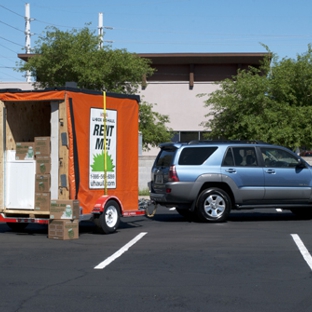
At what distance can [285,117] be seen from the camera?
30203 mm

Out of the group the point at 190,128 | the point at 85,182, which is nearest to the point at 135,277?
the point at 85,182

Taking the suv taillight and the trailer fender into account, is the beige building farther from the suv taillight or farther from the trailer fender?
the trailer fender

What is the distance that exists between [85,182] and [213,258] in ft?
12.1

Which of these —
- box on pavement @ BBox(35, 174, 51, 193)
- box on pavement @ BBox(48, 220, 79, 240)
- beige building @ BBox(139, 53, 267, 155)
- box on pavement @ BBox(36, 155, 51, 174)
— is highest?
beige building @ BBox(139, 53, 267, 155)

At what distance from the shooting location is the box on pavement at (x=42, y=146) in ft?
42.5

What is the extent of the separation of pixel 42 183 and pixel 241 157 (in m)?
5.24

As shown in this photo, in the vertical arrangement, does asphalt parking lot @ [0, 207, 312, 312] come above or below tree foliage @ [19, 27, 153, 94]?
below

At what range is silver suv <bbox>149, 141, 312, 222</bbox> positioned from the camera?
15.6m

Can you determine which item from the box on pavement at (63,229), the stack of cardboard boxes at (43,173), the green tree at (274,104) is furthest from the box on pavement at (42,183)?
the green tree at (274,104)

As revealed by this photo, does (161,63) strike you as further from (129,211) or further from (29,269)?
(29,269)

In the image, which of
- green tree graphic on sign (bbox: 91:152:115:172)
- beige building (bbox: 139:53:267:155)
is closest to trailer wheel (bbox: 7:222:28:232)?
green tree graphic on sign (bbox: 91:152:115:172)

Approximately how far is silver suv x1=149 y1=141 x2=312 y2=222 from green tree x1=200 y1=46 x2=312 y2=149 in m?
13.2

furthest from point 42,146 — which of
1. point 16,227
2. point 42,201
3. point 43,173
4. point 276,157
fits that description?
point 276,157

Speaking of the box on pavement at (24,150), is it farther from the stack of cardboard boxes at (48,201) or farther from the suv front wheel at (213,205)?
the suv front wheel at (213,205)
